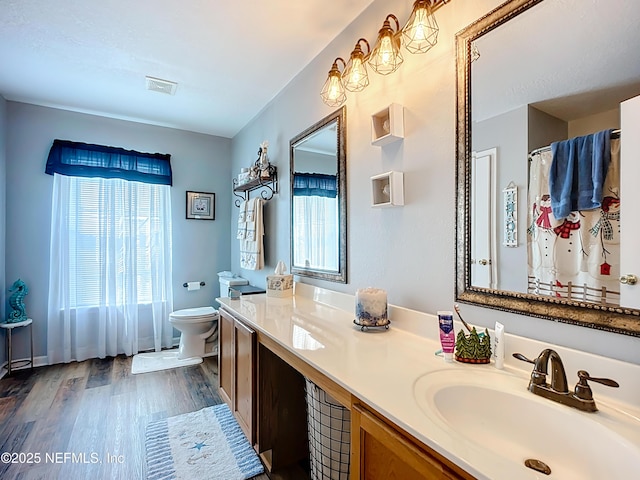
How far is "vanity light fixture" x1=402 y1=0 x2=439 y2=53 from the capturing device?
127cm

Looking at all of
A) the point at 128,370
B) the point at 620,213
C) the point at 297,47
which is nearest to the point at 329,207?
the point at 297,47

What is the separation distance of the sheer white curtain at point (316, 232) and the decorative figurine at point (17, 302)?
249cm

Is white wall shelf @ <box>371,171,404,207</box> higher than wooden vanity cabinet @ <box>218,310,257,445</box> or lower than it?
higher

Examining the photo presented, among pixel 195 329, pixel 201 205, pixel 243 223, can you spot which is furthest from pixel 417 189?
pixel 201 205

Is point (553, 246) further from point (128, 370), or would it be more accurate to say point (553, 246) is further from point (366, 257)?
point (128, 370)

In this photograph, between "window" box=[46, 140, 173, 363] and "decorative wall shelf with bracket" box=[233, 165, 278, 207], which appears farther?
"window" box=[46, 140, 173, 363]

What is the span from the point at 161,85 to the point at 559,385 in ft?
9.95

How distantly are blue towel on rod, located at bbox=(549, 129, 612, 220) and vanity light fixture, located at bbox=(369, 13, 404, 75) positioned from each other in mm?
805

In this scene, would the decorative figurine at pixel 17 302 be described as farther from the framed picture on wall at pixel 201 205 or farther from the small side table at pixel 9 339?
the framed picture on wall at pixel 201 205

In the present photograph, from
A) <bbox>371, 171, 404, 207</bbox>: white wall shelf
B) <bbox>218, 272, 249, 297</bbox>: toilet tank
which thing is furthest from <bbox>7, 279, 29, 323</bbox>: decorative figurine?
<bbox>371, 171, 404, 207</bbox>: white wall shelf

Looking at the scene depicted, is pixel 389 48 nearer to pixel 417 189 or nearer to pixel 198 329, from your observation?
pixel 417 189

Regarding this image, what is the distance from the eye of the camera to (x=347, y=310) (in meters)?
1.86

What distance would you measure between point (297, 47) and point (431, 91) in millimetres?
1139

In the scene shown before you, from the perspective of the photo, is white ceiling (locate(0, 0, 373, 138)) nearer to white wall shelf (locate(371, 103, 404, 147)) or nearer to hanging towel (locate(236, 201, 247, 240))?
white wall shelf (locate(371, 103, 404, 147))
